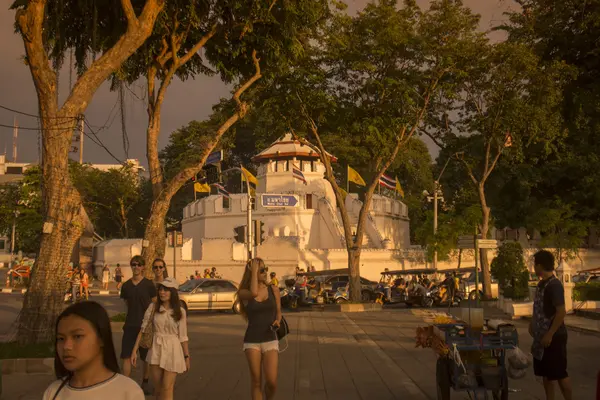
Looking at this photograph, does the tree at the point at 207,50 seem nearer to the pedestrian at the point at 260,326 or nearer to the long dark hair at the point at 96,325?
the pedestrian at the point at 260,326

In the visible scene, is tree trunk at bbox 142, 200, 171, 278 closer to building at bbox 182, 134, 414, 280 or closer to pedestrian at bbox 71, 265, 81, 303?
pedestrian at bbox 71, 265, 81, 303

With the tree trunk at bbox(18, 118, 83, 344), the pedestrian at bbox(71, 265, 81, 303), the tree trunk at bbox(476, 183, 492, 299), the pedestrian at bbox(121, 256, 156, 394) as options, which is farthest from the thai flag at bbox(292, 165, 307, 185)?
the pedestrian at bbox(121, 256, 156, 394)

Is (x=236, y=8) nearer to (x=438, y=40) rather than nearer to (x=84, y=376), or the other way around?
(x=438, y=40)

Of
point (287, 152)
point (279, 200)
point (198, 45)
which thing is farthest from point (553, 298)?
point (287, 152)

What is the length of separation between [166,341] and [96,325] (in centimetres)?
511

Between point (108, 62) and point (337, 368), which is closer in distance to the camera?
point (337, 368)

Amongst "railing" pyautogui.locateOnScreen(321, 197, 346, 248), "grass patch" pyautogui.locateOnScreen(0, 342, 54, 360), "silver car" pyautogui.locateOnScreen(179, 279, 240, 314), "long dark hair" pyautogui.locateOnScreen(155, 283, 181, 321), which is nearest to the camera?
"long dark hair" pyautogui.locateOnScreen(155, 283, 181, 321)

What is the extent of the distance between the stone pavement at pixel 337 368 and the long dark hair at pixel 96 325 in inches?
260

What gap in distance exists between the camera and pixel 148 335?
28.3 feet

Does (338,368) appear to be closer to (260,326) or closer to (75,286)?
(260,326)

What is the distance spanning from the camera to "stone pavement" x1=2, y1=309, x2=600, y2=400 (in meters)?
10.3

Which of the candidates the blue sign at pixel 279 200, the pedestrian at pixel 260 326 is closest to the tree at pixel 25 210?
the blue sign at pixel 279 200

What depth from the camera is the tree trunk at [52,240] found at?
556 inches

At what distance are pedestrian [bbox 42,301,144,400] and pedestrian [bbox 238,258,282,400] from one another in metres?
4.64
